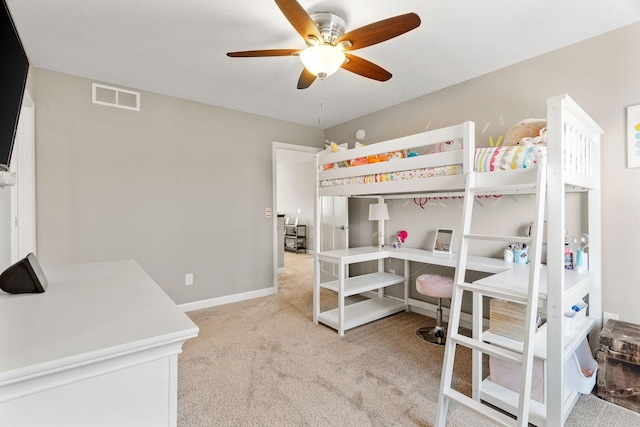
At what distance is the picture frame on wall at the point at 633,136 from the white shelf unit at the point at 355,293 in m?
2.02

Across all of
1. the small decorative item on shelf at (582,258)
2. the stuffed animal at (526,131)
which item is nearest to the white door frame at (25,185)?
the stuffed animal at (526,131)

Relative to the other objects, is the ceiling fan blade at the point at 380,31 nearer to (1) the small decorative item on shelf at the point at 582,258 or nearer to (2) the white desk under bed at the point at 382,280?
(2) the white desk under bed at the point at 382,280

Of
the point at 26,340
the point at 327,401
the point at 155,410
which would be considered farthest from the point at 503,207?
the point at 26,340

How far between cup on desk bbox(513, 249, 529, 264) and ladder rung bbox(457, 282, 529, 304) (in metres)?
1.03

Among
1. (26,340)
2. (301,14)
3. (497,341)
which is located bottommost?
(497,341)

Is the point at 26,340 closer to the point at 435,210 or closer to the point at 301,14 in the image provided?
the point at 301,14

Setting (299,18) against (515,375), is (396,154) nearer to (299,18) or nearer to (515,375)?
(299,18)

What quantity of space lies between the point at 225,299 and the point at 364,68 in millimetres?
2991

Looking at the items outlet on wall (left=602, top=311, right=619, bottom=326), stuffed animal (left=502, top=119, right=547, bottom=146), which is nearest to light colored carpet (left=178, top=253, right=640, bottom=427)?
outlet on wall (left=602, top=311, right=619, bottom=326)

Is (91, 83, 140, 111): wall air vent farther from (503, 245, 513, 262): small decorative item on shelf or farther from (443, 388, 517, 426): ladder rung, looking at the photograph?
(503, 245, 513, 262): small decorative item on shelf

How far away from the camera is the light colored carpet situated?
1.73 metres

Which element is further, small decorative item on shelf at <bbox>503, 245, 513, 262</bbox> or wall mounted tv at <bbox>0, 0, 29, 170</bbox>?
small decorative item on shelf at <bbox>503, 245, 513, 262</bbox>

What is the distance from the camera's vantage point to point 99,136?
2.97 meters

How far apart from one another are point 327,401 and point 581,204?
234cm
